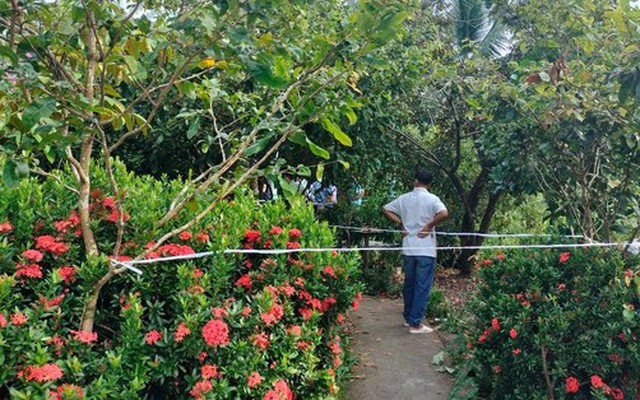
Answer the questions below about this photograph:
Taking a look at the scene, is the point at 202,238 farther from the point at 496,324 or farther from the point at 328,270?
the point at 496,324

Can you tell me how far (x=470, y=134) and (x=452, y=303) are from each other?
279 cm

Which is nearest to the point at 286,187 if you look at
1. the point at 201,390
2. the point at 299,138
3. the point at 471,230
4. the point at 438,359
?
the point at 299,138

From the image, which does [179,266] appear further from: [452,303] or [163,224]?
[452,303]

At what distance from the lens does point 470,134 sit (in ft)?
26.7

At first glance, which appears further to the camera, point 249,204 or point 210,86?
point 249,204

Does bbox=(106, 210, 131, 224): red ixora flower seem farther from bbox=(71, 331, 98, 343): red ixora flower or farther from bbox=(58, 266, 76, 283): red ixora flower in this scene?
bbox=(71, 331, 98, 343): red ixora flower

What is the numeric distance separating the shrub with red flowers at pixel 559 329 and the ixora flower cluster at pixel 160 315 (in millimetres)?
1340

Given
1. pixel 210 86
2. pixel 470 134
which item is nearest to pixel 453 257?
pixel 470 134

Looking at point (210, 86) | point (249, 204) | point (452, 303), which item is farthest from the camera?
point (452, 303)

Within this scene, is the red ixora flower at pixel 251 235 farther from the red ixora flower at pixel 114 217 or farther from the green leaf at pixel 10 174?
the green leaf at pixel 10 174

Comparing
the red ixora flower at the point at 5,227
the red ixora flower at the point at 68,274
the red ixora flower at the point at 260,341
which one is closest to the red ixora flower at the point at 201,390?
the red ixora flower at the point at 260,341

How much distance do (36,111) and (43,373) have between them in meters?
0.92

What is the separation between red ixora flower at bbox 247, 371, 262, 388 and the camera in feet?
8.00

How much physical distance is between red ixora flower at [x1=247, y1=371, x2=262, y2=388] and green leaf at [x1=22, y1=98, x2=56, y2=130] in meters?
1.42
